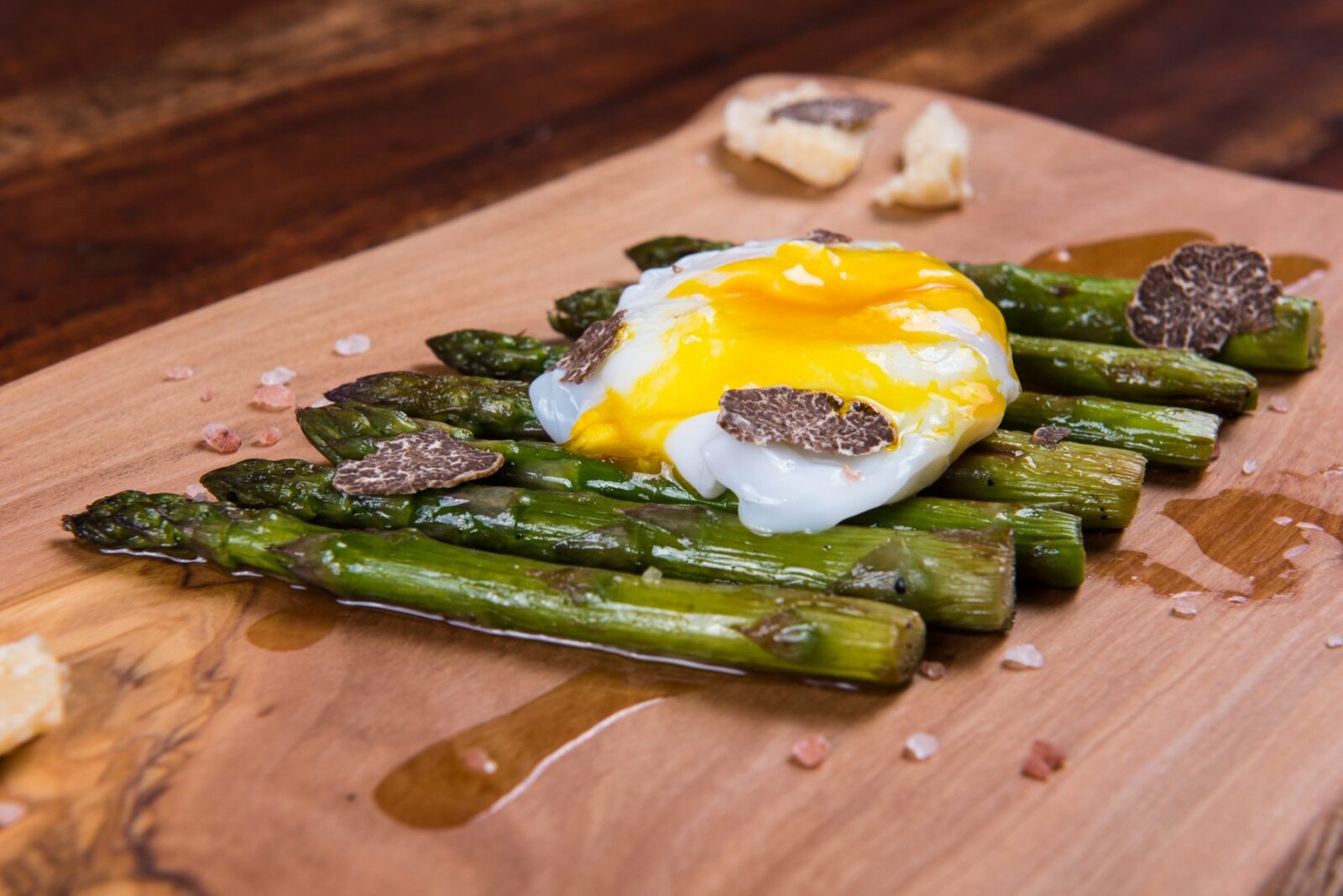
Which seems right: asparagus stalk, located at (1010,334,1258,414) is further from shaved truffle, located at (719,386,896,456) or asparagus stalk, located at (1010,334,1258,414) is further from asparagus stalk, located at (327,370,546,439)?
asparagus stalk, located at (327,370,546,439)

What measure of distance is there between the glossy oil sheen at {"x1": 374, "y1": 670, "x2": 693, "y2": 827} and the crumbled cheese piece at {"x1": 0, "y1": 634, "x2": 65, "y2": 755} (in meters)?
1.14

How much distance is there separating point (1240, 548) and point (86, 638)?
169 inches

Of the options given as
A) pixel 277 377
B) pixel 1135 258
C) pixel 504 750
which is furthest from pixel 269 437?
pixel 1135 258

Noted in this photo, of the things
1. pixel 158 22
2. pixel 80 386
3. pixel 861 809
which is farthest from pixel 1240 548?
pixel 158 22

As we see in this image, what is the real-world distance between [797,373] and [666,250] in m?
1.91

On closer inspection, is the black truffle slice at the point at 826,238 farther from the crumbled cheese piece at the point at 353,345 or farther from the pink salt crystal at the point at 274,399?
the pink salt crystal at the point at 274,399

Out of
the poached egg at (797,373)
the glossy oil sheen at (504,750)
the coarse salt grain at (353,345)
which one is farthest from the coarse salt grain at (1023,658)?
the coarse salt grain at (353,345)

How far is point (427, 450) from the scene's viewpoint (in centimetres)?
512

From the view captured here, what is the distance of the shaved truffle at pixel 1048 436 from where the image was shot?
17.1ft

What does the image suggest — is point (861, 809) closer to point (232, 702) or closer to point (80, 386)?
point (232, 702)

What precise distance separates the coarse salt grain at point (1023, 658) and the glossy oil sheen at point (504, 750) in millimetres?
1120

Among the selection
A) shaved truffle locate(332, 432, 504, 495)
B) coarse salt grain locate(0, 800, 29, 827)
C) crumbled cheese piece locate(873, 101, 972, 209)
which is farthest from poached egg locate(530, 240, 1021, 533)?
coarse salt grain locate(0, 800, 29, 827)

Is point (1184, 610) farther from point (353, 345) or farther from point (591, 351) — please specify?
point (353, 345)

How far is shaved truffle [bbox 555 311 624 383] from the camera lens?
5.27m
